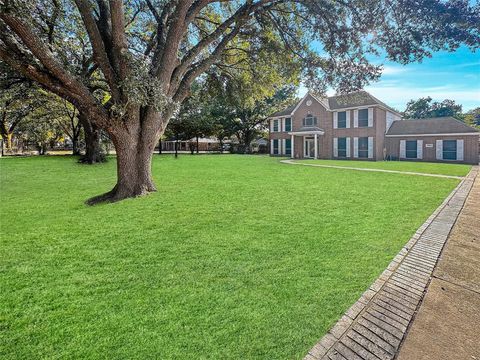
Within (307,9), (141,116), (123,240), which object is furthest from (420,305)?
(307,9)

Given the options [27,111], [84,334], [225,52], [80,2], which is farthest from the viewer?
[27,111]

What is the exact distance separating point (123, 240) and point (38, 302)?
1853mm

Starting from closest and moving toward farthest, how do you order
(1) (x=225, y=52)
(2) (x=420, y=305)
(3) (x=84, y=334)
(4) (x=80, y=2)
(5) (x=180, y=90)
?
(3) (x=84, y=334) → (2) (x=420, y=305) → (4) (x=80, y=2) → (5) (x=180, y=90) → (1) (x=225, y=52)

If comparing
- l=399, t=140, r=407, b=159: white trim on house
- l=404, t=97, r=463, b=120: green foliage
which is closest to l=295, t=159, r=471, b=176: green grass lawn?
l=399, t=140, r=407, b=159: white trim on house

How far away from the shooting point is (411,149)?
25328 mm

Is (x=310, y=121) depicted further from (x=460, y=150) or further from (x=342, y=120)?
(x=460, y=150)

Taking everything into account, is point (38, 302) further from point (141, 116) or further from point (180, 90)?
point (180, 90)

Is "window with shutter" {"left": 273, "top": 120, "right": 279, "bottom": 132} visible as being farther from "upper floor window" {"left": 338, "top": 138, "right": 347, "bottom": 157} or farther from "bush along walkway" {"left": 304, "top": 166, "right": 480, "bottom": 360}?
"bush along walkway" {"left": 304, "top": 166, "right": 480, "bottom": 360}

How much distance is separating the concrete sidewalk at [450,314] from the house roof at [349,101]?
729 centimetres

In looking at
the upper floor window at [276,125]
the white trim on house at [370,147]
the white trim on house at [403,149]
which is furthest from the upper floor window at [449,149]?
the upper floor window at [276,125]

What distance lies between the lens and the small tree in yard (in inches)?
246

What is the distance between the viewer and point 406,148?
84.0 ft

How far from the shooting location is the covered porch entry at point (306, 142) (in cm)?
2819

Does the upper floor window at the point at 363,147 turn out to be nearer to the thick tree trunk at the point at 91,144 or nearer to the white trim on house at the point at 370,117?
the white trim on house at the point at 370,117
